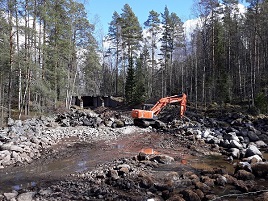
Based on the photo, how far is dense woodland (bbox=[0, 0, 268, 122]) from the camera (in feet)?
63.6

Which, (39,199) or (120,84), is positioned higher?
(120,84)

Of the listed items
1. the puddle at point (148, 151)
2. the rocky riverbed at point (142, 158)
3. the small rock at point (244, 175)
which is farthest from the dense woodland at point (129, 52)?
the small rock at point (244, 175)

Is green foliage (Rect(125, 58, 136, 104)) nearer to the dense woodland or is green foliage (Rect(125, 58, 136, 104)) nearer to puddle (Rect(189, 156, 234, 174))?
the dense woodland

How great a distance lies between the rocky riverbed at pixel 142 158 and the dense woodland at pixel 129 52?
4194mm

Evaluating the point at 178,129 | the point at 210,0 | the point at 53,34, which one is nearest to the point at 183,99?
the point at 178,129

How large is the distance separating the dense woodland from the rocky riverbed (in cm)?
419

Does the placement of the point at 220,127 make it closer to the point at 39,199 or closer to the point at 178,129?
the point at 178,129

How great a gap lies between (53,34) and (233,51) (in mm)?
22831

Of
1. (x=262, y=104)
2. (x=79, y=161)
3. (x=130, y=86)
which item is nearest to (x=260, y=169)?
(x=79, y=161)

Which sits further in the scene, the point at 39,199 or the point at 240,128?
the point at 240,128

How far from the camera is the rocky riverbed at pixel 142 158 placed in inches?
291

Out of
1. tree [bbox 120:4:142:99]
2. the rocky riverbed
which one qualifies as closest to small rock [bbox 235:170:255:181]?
the rocky riverbed

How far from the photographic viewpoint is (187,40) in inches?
1603

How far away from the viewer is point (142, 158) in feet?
35.3
